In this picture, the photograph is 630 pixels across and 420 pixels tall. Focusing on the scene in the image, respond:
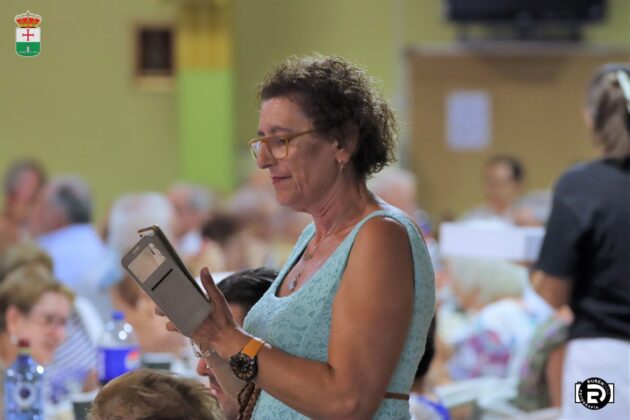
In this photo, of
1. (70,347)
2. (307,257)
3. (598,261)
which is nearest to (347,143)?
(307,257)

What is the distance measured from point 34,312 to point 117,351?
511 mm

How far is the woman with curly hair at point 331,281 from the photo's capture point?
5.14ft

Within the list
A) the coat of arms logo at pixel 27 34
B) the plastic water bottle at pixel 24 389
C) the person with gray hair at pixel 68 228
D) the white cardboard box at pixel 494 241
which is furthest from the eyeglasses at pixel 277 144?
the person with gray hair at pixel 68 228

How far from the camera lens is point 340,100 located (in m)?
1.71

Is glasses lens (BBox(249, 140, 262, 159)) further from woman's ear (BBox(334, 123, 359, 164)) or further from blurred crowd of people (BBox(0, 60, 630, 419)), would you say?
blurred crowd of people (BBox(0, 60, 630, 419))

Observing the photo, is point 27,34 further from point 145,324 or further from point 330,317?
point 145,324

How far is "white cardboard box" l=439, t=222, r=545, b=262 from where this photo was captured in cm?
345

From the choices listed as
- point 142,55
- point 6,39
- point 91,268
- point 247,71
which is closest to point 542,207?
point 91,268

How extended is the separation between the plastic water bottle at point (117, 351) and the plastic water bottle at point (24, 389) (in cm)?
19

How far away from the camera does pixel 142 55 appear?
8.76m

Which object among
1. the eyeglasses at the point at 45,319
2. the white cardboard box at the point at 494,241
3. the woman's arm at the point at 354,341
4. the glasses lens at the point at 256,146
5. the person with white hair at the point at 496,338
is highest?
the glasses lens at the point at 256,146

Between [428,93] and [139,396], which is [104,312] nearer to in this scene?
[139,396]

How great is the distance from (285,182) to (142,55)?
728cm

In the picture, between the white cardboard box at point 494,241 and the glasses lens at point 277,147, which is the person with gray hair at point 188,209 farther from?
the glasses lens at point 277,147
